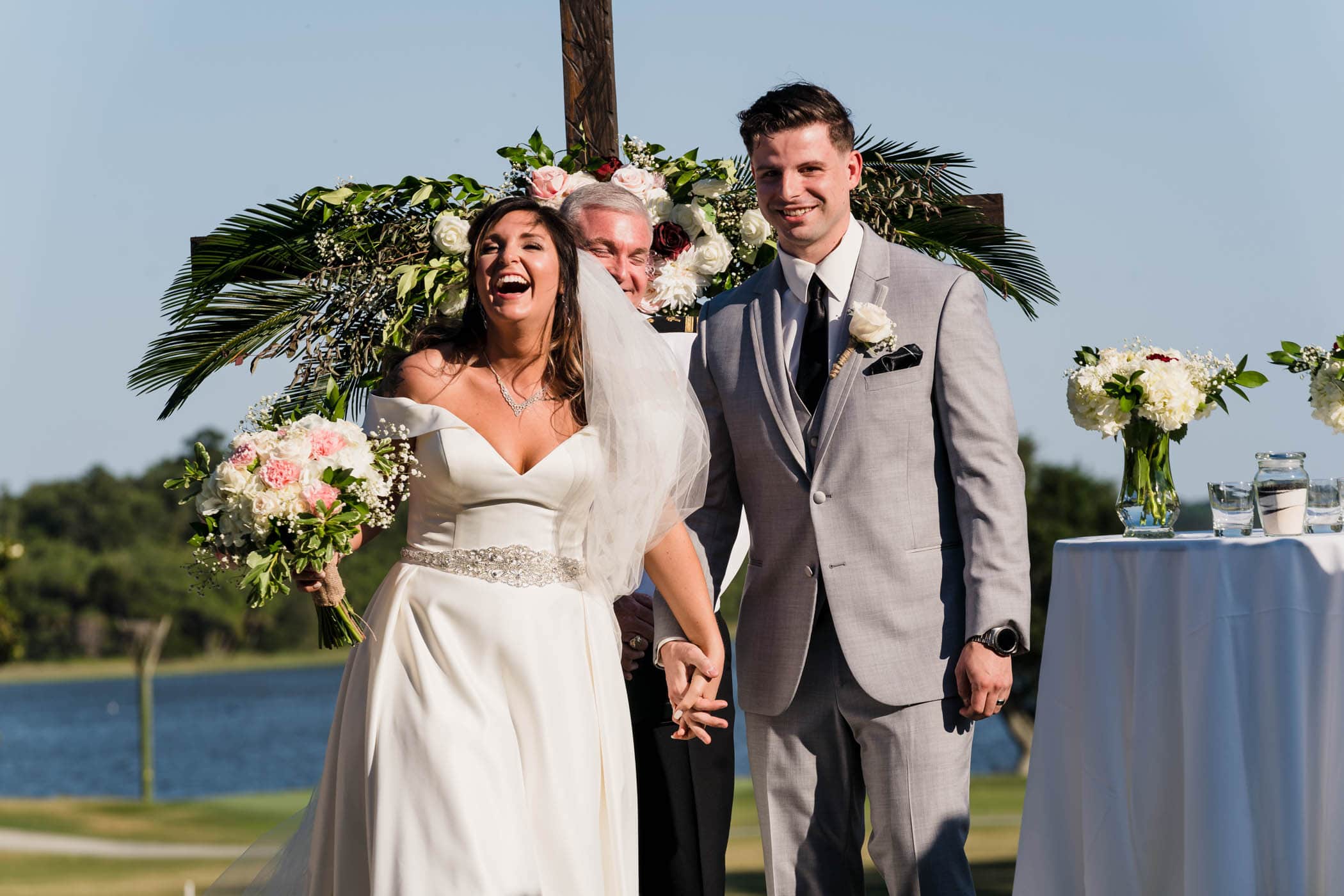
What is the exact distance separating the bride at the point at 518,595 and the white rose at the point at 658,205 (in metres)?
1.17

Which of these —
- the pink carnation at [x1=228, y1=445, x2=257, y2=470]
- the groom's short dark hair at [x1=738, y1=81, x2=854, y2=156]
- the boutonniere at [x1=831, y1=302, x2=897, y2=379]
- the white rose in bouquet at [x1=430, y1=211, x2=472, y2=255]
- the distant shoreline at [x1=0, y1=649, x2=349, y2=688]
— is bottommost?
the distant shoreline at [x1=0, y1=649, x2=349, y2=688]

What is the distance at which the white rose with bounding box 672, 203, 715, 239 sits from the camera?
16.9ft

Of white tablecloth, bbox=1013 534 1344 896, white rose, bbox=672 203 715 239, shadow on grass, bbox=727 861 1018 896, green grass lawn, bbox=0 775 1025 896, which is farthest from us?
green grass lawn, bbox=0 775 1025 896

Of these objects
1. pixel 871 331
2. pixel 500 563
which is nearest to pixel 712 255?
pixel 871 331

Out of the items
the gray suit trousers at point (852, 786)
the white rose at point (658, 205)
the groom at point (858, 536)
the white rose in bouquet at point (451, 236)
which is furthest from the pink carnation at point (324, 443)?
the white rose at point (658, 205)

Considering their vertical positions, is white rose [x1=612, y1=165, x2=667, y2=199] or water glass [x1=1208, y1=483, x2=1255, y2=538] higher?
white rose [x1=612, y1=165, x2=667, y2=199]

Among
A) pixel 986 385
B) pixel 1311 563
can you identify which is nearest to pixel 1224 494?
pixel 1311 563

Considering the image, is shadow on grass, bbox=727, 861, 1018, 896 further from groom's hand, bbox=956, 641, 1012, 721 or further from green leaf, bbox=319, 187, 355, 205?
groom's hand, bbox=956, 641, 1012, 721

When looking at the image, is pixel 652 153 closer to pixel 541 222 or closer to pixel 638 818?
pixel 541 222

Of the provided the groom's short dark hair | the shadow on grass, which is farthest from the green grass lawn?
the groom's short dark hair

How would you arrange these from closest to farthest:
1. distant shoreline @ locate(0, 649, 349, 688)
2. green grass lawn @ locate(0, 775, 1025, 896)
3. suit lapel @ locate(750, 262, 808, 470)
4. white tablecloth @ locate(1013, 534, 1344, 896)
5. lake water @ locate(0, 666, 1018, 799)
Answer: suit lapel @ locate(750, 262, 808, 470) → white tablecloth @ locate(1013, 534, 1344, 896) → green grass lawn @ locate(0, 775, 1025, 896) → distant shoreline @ locate(0, 649, 349, 688) → lake water @ locate(0, 666, 1018, 799)

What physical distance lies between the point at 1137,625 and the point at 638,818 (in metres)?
1.54

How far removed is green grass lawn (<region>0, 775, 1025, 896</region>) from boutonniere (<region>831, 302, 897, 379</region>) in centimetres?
252

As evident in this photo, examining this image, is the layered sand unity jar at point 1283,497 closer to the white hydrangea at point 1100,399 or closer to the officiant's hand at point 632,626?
the white hydrangea at point 1100,399
